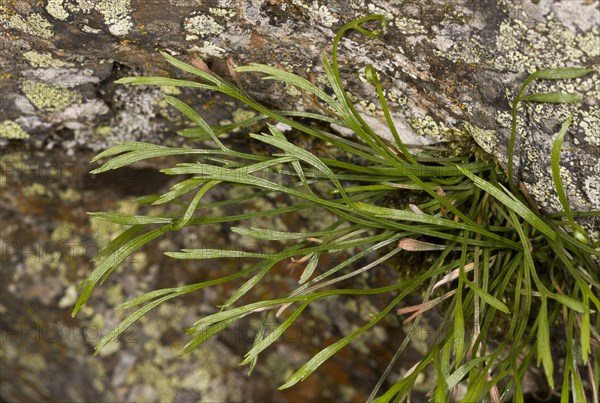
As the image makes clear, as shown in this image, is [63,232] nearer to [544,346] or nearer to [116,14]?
[116,14]

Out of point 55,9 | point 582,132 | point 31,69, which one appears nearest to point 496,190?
point 582,132

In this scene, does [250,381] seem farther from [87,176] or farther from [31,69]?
[31,69]

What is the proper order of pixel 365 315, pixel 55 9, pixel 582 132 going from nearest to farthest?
pixel 582 132, pixel 55 9, pixel 365 315

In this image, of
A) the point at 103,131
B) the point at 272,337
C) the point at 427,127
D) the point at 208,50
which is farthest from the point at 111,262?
the point at 427,127

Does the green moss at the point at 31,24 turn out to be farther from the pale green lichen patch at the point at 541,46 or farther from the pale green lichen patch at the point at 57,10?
the pale green lichen patch at the point at 541,46

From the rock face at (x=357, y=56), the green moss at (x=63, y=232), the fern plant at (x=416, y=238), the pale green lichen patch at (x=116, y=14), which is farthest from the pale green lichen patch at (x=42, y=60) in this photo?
the green moss at (x=63, y=232)
